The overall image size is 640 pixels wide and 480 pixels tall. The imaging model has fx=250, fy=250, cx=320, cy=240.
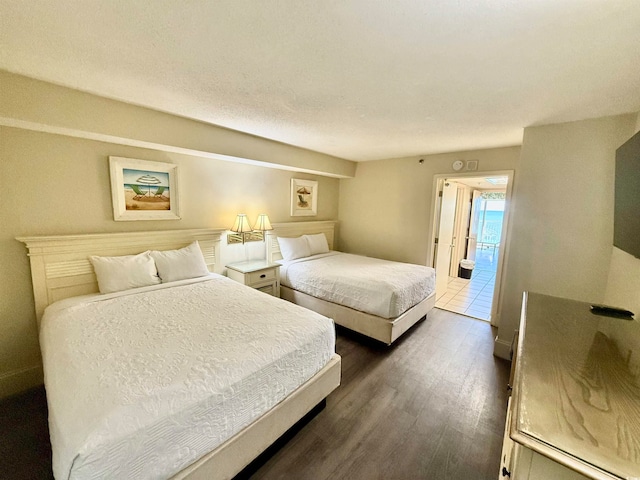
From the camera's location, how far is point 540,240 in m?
2.47

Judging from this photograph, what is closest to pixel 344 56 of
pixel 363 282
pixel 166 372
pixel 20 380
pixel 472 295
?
pixel 166 372

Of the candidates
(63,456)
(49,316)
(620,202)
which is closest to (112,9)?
(63,456)

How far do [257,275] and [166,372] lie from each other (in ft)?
6.49

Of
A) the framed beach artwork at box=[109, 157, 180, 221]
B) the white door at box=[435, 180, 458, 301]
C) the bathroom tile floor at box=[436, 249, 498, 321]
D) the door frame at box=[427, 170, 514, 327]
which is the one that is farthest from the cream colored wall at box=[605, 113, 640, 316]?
the framed beach artwork at box=[109, 157, 180, 221]

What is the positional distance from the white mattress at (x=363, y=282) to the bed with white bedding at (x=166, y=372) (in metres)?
0.97

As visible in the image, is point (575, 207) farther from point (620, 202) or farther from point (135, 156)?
point (135, 156)

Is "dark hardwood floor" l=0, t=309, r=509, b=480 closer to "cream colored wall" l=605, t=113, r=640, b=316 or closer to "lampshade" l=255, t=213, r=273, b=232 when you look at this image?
"cream colored wall" l=605, t=113, r=640, b=316

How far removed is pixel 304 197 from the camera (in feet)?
14.6

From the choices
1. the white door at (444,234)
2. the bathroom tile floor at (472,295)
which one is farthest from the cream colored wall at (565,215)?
the white door at (444,234)

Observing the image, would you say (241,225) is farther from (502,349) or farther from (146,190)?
(502,349)

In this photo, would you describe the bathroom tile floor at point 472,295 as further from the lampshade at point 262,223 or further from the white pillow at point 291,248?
the lampshade at point 262,223

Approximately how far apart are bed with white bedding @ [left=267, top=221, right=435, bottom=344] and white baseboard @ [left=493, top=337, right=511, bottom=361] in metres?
0.83

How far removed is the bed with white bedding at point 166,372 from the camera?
996 millimetres

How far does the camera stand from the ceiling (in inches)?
42.4
